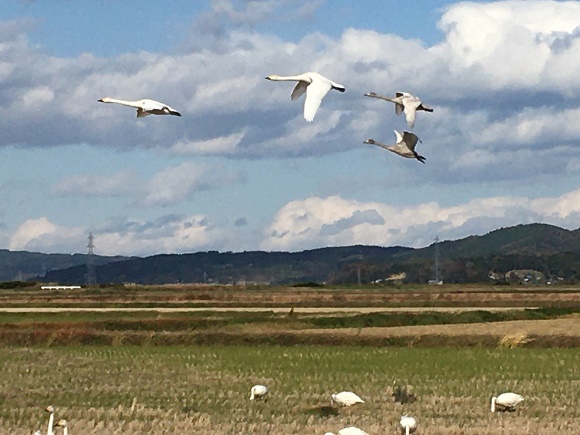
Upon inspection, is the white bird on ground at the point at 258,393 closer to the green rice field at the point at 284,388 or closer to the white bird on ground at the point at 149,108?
the green rice field at the point at 284,388

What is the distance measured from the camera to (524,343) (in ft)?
102

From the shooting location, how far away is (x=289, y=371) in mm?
23141

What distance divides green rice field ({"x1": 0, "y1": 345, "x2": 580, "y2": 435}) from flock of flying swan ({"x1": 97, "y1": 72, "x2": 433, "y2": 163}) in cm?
376

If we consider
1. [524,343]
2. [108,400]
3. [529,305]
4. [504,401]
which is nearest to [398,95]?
[504,401]

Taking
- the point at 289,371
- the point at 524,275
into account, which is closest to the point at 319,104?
the point at 289,371

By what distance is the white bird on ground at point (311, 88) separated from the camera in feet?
38.0

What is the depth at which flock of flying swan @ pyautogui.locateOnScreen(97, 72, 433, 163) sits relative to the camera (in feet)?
38.7

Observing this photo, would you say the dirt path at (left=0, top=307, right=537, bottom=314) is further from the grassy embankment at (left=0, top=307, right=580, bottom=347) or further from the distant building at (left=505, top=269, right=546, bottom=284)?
the distant building at (left=505, top=269, right=546, bottom=284)

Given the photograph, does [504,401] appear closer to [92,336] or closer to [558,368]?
[558,368]

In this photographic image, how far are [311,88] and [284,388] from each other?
28.4 ft

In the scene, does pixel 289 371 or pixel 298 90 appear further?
pixel 289 371

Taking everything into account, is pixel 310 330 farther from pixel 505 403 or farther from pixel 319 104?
pixel 319 104

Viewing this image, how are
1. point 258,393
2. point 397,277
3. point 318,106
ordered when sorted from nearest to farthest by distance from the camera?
point 318,106
point 258,393
point 397,277

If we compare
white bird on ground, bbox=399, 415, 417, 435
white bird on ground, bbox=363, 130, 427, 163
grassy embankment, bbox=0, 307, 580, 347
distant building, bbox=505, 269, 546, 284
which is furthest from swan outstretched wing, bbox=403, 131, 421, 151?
→ distant building, bbox=505, 269, 546, 284
